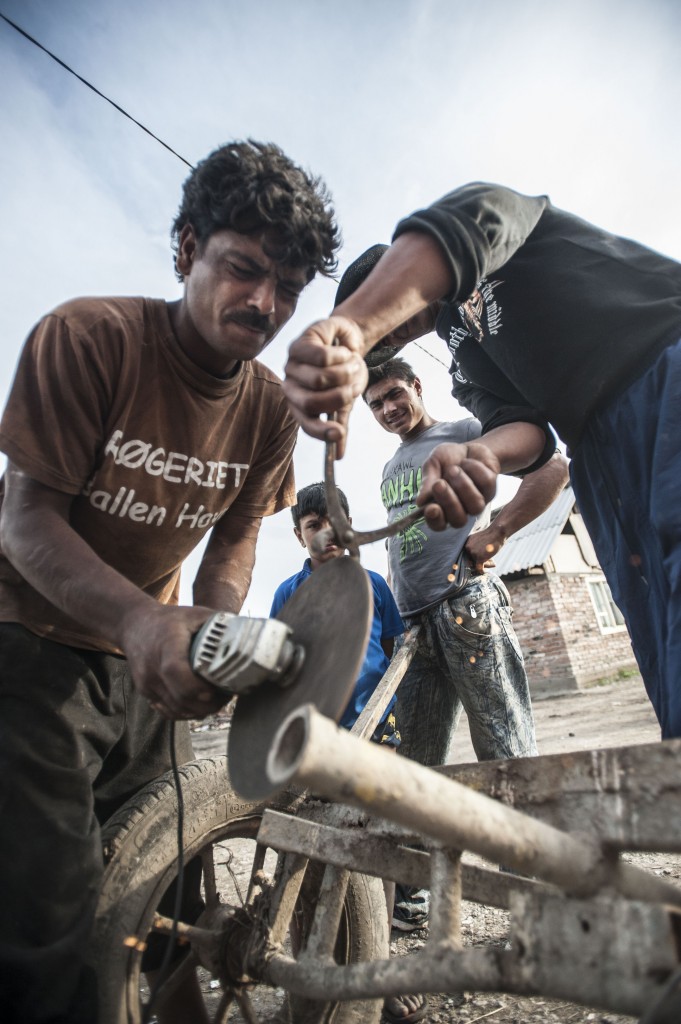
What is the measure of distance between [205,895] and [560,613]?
1413 cm

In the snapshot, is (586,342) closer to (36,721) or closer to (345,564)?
(345,564)

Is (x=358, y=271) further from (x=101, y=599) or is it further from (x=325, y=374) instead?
(x=101, y=599)

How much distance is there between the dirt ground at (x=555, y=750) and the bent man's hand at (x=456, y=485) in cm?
160

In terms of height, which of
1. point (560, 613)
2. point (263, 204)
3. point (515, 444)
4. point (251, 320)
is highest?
point (263, 204)

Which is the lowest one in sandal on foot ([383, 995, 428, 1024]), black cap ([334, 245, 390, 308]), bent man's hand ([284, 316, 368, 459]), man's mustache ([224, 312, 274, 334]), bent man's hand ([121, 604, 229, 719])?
sandal on foot ([383, 995, 428, 1024])

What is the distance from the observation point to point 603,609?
Result: 16.3m

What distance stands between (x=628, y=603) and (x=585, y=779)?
638mm

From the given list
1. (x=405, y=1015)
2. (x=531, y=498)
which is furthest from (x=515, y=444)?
(x=405, y=1015)

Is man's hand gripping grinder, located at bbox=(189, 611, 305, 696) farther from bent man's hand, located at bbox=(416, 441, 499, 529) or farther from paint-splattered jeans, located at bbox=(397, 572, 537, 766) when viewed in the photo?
paint-splattered jeans, located at bbox=(397, 572, 537, 766)

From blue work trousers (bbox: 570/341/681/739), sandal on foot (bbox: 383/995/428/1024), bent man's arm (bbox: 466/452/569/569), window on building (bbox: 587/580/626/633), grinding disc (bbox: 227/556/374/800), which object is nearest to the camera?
grinding disc (bbox: 227/556/374/800)

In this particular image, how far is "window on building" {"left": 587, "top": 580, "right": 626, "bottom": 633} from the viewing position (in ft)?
51.7

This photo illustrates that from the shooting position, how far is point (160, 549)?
1848 mm

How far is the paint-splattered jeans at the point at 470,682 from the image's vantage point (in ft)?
8.79

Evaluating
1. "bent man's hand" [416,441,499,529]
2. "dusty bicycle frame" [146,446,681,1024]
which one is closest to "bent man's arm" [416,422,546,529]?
"bent man's hand" [416,441,499,529]
